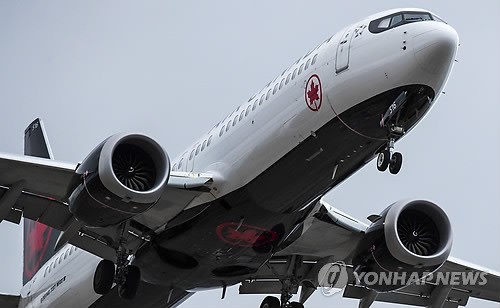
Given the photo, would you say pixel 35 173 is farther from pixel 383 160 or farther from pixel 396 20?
pixel 396 20

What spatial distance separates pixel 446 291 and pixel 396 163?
9733mm

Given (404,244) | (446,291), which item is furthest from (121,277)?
(446,291)

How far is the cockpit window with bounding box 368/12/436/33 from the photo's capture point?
66.7 ft

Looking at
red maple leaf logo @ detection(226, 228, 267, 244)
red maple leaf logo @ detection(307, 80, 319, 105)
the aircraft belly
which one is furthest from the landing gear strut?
red maple leaf logo @ detection(307, 80, 319, 105)

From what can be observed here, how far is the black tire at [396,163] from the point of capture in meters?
20.0

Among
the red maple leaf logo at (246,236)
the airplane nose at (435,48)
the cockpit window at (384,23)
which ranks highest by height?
the cockpit window at (384,23)

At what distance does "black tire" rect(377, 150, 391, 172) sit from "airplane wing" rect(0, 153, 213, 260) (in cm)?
395

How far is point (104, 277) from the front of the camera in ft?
79.2

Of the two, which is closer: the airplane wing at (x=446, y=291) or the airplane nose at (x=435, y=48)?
the airplane nose at (x=435, y=48)

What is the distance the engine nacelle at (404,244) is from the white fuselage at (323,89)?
4.62 m

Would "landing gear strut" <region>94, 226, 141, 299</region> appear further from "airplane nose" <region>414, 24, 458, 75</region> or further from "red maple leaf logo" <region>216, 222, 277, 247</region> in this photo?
"airplane nose" <region>414, 24, 458, 75</region>

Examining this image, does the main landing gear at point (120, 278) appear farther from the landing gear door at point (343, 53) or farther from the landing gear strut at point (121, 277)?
the landing gear door at point (343, 53)

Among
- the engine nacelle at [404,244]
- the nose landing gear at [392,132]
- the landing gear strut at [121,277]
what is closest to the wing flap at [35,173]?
the landing gear strut at [121,277]

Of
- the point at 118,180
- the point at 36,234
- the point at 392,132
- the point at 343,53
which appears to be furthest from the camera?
the point at 36,234
